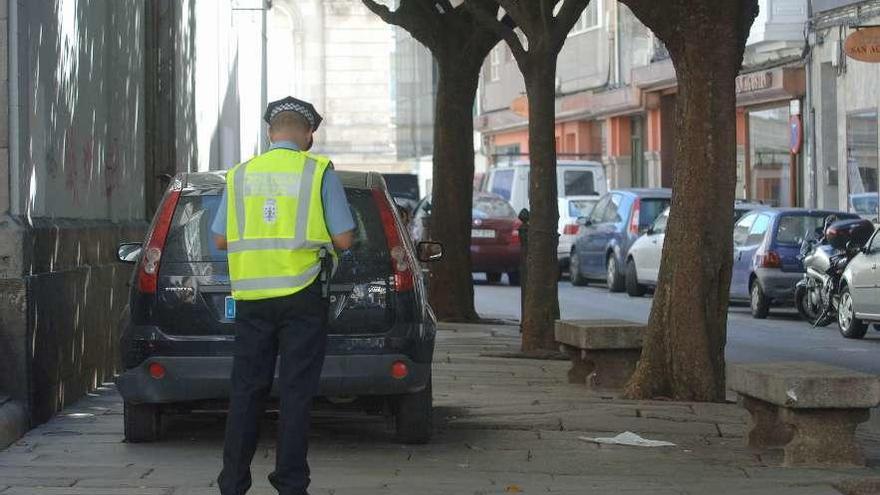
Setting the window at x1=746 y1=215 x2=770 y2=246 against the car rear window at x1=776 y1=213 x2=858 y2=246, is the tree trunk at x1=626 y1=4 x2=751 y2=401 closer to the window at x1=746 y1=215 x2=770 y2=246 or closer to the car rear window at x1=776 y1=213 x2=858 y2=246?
the car rear window at x1=776 y1=213 x2=858 y2=246

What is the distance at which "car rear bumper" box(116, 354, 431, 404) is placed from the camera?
9.59m

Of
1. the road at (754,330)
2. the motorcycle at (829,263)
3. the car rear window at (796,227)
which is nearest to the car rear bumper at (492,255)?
the road at (754,330)

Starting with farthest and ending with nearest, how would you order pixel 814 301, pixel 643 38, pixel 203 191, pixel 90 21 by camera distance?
pixel 643 38 < pixel 814 301 < pixel 90 21 < pixel 203 191

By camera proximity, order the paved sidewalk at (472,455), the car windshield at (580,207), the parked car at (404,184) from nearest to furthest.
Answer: the paved sidewalk at (472,455)
the car windshield at (580,207)
the parked car at (404,184)

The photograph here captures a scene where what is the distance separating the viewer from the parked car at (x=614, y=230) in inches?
1171

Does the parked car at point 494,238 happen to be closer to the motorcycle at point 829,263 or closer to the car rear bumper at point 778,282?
the car rear bumper at point 778,282

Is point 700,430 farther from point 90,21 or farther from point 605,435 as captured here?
point 90,21

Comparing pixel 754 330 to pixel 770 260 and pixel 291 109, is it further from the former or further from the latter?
pixel 291 109

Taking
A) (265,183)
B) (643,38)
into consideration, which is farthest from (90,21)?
(643,38)

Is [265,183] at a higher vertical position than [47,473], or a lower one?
higher

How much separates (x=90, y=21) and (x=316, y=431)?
428cm

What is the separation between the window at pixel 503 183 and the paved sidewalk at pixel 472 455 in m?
24.8

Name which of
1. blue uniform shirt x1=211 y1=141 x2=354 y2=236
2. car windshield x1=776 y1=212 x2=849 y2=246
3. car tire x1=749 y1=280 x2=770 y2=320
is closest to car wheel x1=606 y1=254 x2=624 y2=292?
car tire x1=749 y1=280 x2=770 y2=320

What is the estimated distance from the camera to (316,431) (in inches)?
429
